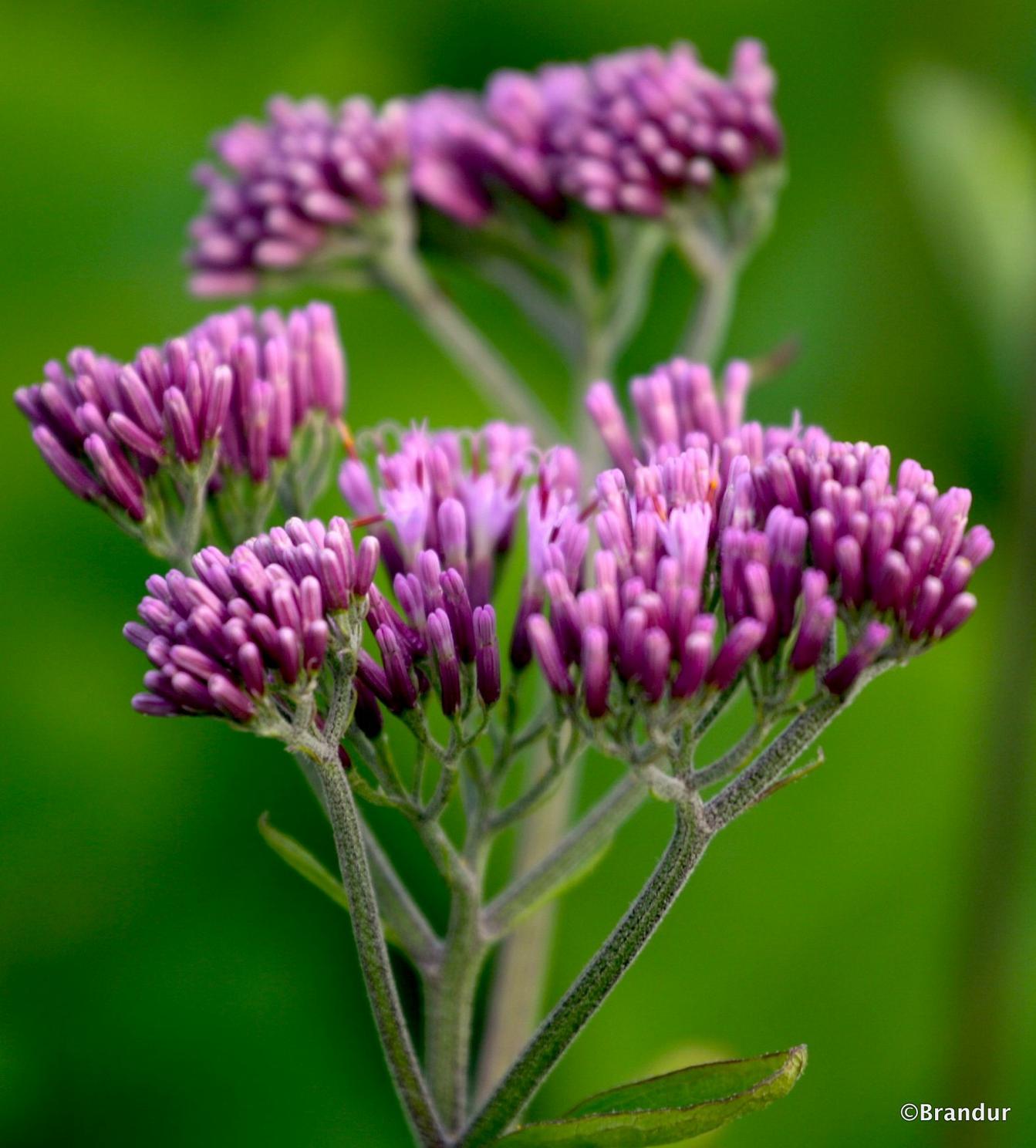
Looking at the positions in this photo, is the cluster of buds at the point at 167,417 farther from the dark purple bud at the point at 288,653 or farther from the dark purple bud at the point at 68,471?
the dark purple bud at the point at 288,653

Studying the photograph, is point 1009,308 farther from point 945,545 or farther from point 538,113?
point 945,545

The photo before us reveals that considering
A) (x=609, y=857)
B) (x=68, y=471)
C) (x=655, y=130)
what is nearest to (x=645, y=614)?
(x=68, y=471)

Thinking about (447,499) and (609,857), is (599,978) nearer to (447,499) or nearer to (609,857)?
(447,499)

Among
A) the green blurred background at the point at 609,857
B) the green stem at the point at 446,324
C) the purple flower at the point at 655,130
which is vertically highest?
the purple flower at the point at 655,130

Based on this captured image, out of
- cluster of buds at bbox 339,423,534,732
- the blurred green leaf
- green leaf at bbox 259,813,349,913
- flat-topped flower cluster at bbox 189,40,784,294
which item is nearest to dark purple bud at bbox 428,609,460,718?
cluster of buds at bbox 339,423,534,732

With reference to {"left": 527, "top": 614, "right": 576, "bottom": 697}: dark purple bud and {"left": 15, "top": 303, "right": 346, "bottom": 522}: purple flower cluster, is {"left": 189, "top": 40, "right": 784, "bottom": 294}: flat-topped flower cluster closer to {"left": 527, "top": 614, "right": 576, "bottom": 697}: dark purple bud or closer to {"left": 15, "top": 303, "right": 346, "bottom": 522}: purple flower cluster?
{"left": 15, "top": 303, "right": 346, "bottom": 522}: purple flower cluster

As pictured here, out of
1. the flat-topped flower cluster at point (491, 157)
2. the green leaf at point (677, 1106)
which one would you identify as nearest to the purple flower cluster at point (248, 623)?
the green leaf at point (677, 1106)

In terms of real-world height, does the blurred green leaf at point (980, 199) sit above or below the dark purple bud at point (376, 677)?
above
